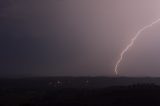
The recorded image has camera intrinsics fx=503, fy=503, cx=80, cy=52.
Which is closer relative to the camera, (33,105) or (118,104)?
(118,104)

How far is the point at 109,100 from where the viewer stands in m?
67.2

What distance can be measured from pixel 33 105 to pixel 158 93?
17.3 metres

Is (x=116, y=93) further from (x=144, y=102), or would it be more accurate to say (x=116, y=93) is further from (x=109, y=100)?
(x=144, y=102)

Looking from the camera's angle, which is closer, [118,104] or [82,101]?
[118,104]

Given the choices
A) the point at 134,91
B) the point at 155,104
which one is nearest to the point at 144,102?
the point at 155,104

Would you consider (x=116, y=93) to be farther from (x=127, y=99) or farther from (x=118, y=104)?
(x=118, y=104)

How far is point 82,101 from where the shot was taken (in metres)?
68.4

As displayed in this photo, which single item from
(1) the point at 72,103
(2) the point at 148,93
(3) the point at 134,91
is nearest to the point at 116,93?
(3) the point at 134,91

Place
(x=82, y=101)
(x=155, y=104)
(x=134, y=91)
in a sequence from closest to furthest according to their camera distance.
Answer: (x=155, y=104), (x=82, y=101), (x=134, y=91)

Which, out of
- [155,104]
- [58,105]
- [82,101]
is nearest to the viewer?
[155,104]

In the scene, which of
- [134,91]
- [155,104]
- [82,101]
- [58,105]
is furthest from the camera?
[134,91]

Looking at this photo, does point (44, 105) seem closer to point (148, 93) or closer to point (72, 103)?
point (72, 103)

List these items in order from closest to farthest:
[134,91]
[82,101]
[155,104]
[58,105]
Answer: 1. [155,104]
2. [58,105]
3. [82,101]
4. [134,91]

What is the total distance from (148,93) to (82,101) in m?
9.29
